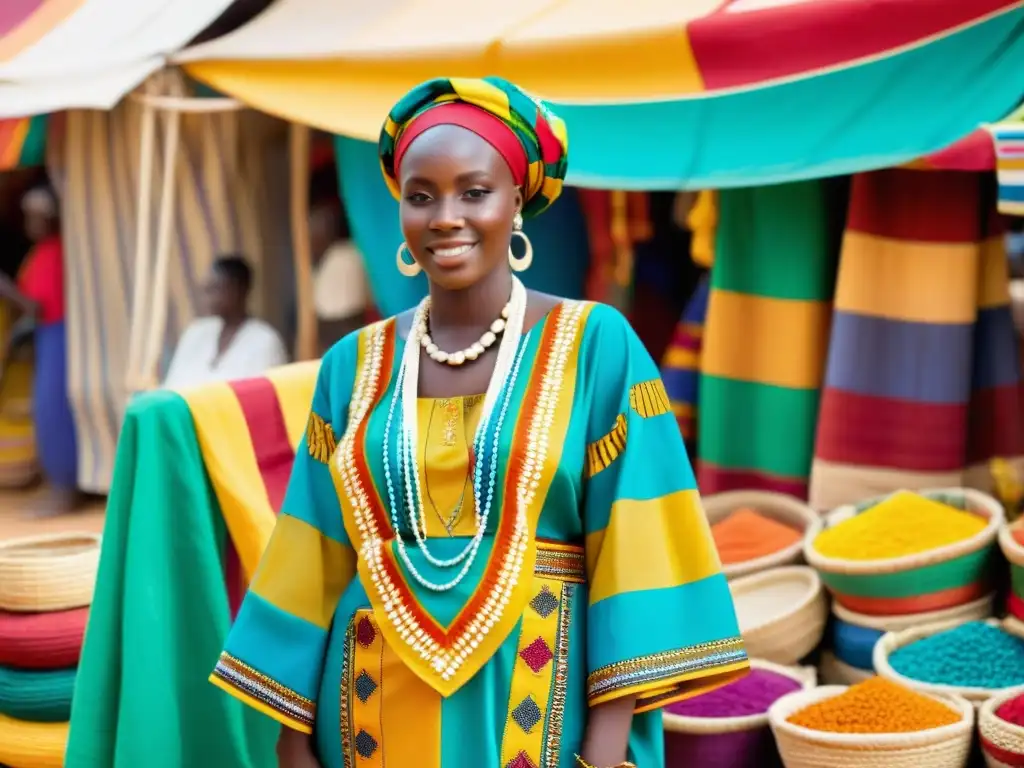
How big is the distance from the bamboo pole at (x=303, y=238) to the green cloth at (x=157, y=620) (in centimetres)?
326

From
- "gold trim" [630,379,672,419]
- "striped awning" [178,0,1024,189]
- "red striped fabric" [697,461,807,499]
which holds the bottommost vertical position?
"red striped fabric" [697,461,807,499]

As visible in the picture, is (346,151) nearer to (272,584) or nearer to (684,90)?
(684,90)

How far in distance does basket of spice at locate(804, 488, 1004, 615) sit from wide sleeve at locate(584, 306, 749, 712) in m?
1.62

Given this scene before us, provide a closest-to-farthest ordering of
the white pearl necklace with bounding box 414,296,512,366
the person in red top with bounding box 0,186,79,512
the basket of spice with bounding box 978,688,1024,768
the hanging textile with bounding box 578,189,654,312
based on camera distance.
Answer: the white pearl necklace with bounding box 414,296,512,366, the basket of spice with bounding box 978,688,1024,768, the hanging textile with bounding box 578,189,654,312, the person in red top with bounding box 0,186,79,512

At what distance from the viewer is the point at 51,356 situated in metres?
6.53

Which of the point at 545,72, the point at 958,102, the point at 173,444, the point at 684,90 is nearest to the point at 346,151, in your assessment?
the point at 545,72

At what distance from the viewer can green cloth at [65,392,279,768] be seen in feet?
9.02

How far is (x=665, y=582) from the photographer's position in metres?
2.01

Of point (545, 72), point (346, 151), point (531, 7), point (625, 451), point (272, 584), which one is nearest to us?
point (625, 451)

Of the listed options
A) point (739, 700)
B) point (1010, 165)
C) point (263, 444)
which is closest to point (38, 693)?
point (263, 444)

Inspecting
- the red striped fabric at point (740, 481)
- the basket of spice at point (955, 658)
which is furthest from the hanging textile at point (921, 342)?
the basket of spice at point (955, 658)

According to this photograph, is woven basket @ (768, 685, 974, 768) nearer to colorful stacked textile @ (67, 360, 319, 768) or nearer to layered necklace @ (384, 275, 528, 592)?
colorful stacked textile @ (67, 360, 319, 768)

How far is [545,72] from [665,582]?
8.58ft

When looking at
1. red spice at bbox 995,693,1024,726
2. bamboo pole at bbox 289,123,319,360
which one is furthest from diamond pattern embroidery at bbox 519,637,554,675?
bamboo pole at bbox 289,123,319,360
